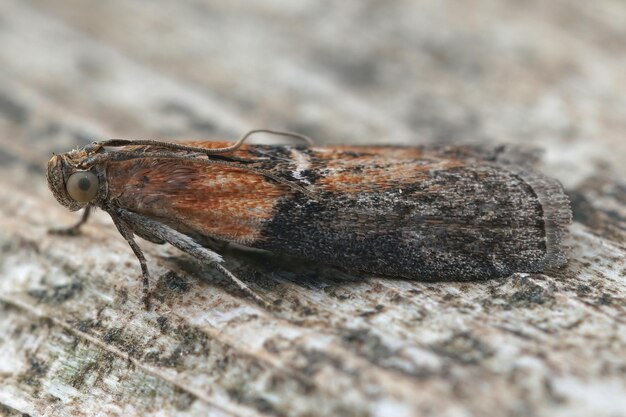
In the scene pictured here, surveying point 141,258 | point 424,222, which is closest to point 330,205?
point 424,222

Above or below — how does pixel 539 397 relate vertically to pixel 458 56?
below

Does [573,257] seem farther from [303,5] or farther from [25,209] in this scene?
[303,5]

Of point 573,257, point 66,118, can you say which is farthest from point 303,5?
point 573,257

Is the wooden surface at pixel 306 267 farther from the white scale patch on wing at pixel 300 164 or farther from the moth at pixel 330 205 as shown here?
the white scale patch on wing at pixel 300 164

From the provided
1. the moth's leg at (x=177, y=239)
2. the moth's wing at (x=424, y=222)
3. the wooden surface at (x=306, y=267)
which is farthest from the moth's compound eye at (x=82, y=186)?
the moth's wing at (x=424, y=222)

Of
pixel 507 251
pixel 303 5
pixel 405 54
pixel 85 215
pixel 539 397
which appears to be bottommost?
pixel 539 397

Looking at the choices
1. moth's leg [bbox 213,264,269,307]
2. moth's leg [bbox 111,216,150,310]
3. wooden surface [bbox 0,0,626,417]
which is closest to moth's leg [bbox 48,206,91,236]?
wooden surface [bbox 0,0,626,417]
